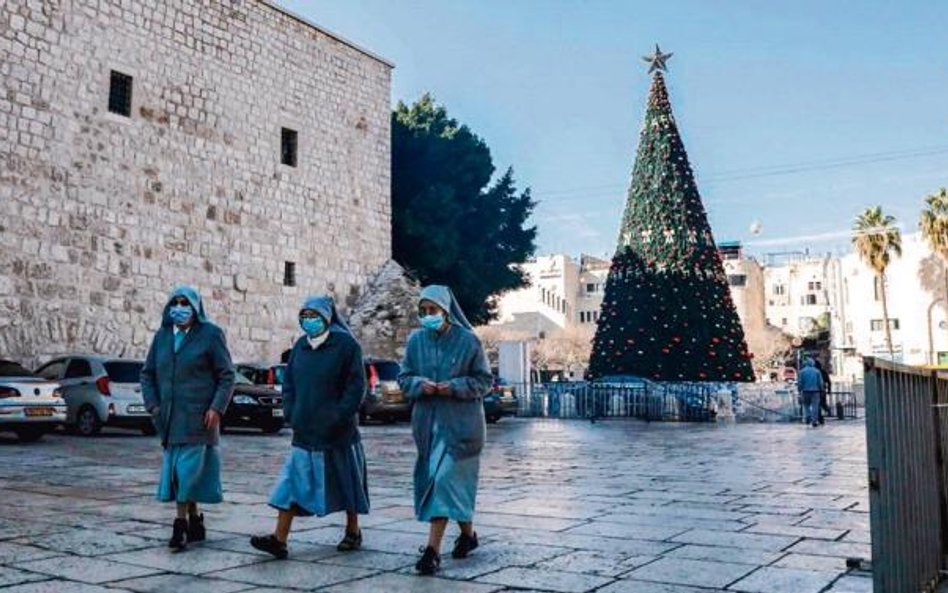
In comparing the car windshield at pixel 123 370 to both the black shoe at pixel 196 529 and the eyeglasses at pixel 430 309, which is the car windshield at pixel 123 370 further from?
the eyeglasses at pixel 430 309

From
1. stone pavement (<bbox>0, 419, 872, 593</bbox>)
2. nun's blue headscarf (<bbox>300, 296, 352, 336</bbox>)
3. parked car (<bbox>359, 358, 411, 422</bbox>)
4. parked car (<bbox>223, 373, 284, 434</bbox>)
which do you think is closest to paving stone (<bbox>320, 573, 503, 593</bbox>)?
stone pavement (<bbox>0, 419, 872, 593</bbox>)

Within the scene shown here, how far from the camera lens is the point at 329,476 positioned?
15.9 feet

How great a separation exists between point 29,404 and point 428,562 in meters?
9.64

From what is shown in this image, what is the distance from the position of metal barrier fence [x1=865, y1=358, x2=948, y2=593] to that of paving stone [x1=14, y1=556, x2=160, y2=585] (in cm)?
336

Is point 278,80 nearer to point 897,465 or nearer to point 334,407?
point 334,407

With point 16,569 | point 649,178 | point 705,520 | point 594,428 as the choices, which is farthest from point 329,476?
point 649,178

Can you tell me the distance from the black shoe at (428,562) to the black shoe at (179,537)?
1473 millimetres

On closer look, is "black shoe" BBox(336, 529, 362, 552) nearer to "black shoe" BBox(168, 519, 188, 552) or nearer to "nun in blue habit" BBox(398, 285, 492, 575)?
"nun in blue habit" BBox(398, 285, 492, 575)

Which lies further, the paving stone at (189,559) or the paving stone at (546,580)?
the paving stone at (189,559)

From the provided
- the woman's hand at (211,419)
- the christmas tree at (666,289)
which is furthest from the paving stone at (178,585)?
the christmas tree at (666,289)

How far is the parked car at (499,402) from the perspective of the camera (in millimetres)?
17844

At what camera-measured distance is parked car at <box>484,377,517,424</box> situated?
1784cm

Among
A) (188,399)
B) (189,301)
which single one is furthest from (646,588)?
(189,301)

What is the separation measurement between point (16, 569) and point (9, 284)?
12788 millimetres
